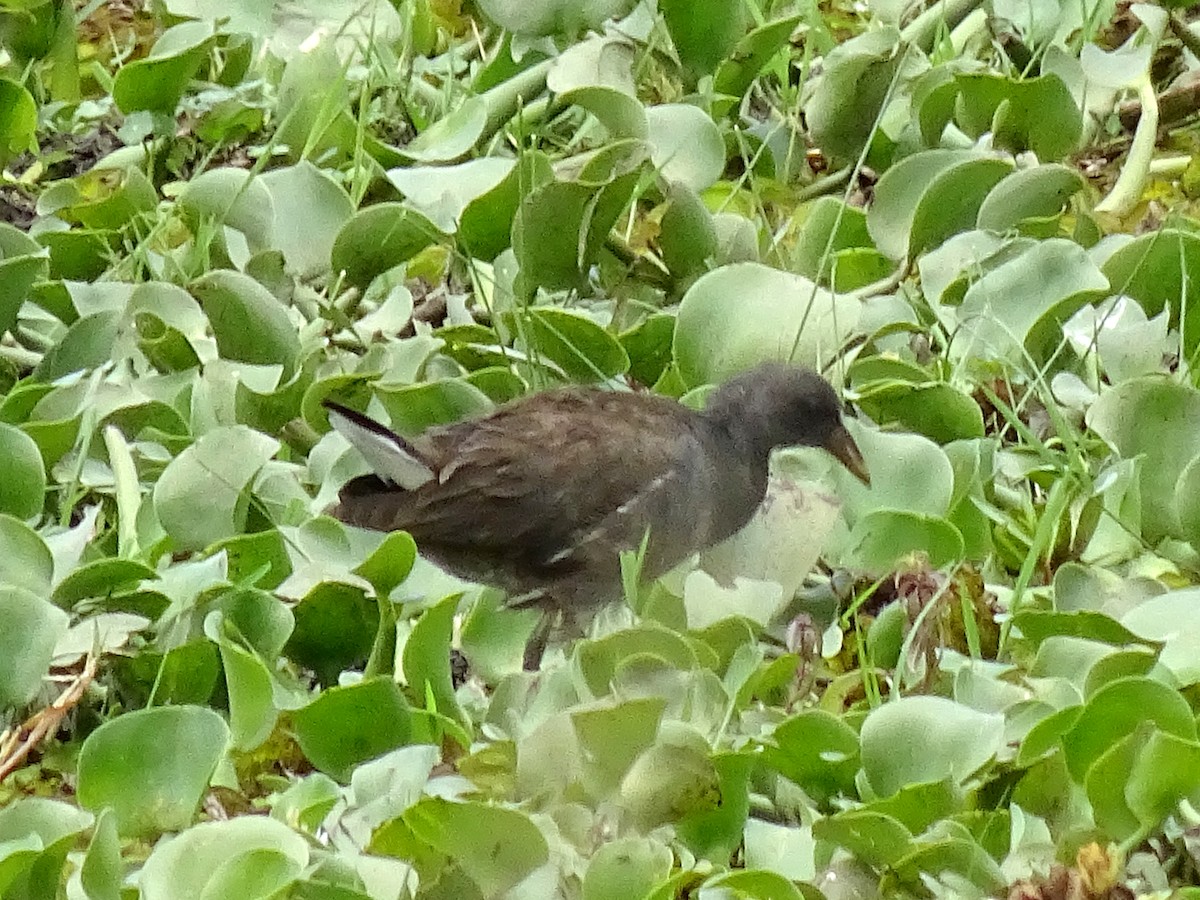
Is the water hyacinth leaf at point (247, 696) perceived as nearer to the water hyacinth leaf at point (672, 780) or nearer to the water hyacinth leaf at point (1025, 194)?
the water hyacinth leaf at point (672, 780)

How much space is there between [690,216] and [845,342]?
23 centimetres

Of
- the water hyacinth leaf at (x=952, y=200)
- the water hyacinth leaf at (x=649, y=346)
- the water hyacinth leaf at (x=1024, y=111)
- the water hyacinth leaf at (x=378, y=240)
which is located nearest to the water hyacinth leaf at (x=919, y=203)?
the water hyacinth leaf at (x=952, y=200)

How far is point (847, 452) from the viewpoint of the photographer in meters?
1.96

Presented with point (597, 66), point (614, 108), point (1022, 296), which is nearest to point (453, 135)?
point (597, 66)

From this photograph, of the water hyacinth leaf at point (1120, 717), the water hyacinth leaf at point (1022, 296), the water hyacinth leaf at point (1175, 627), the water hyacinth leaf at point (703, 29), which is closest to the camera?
the water hyacinth leaf at point (1120, 717)

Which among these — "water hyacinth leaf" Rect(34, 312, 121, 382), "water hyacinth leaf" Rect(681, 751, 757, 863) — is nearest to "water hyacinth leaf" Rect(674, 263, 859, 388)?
"water hyacinth leaf" Rect(34, 312, 121, 382)

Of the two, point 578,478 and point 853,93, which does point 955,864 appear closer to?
point 578,478

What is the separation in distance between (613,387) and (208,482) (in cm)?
48

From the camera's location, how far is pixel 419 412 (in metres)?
2.08

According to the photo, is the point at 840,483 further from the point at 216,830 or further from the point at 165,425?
the point at 216,830

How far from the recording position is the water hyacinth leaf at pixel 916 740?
1480 millimetres

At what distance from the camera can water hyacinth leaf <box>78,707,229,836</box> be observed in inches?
59.6

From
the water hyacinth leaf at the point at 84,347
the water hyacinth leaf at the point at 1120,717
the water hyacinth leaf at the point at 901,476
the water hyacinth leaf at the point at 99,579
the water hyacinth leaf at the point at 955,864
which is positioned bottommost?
the water hyacinth leaf at the point at 84,347

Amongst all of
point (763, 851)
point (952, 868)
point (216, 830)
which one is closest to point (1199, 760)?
point (952, 868)
